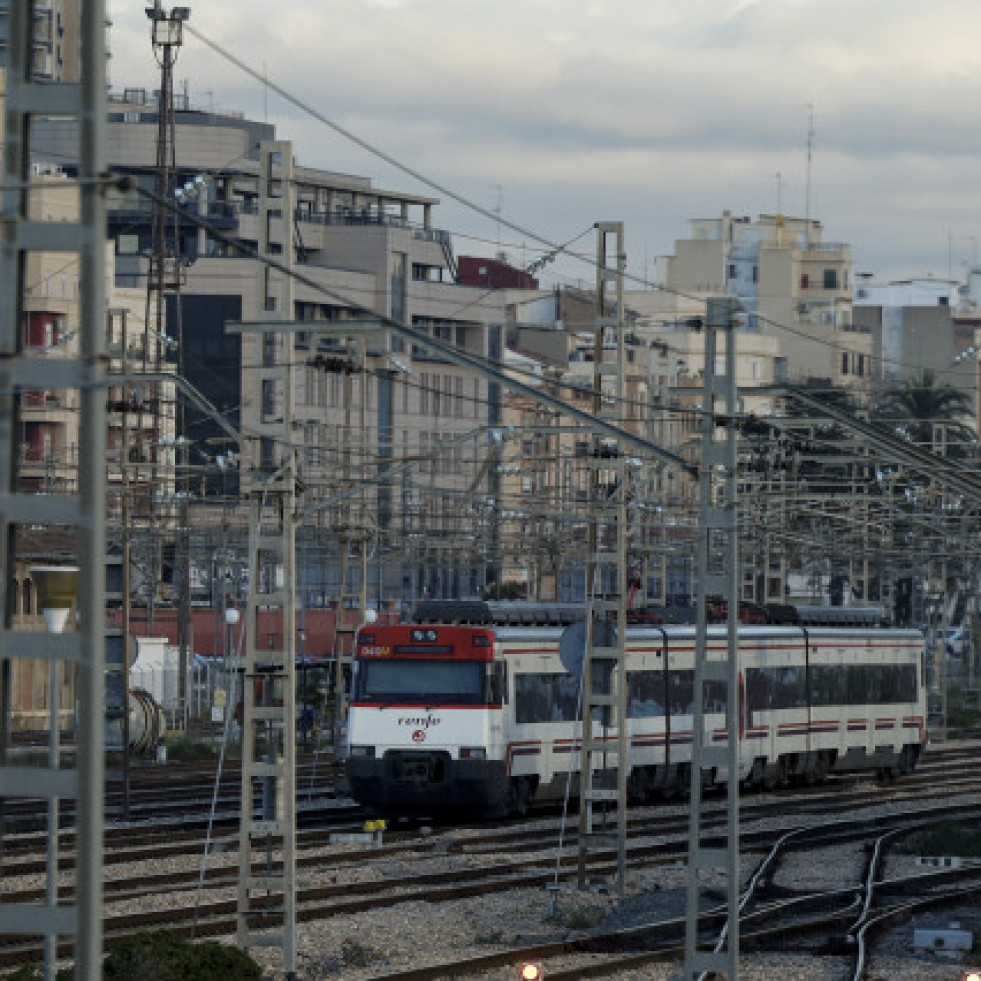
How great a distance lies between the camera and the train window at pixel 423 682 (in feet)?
121

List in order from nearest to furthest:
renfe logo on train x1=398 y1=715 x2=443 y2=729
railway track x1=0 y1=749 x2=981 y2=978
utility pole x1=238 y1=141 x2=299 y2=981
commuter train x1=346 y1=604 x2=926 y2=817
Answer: utility pole x1=238 y1=141 x2=299 y2=981, railway track x1=0 y1=749 x2=981 y2=978, commuter train x1=346 y1=604 x2=926 y2=817, renfe logo on train x1=398 y1=715 x2=443 y2=729

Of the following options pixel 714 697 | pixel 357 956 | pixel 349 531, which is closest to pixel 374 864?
pixel 357 956

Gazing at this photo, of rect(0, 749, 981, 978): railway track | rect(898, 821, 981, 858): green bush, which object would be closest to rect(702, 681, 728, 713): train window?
rect(0, 749, 981, 978): railway track

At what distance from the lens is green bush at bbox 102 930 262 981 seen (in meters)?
19.2

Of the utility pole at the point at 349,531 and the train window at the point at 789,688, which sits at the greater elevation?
the utility pole at the point at 349,531

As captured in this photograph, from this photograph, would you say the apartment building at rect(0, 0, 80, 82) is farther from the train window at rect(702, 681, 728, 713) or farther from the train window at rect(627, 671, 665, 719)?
the train window at rect(627, 671, 665, 719)

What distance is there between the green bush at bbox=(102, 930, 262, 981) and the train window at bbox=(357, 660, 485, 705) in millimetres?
16930

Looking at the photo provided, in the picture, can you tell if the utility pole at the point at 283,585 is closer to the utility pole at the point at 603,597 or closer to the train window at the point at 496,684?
the utility pole at the point at 603,597

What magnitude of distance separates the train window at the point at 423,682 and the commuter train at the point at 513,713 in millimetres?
14

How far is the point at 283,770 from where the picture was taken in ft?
70.6

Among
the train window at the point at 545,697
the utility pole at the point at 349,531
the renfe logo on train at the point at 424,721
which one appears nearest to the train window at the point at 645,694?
the train window at the point at 545,697

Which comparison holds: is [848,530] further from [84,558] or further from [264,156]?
[84,558]

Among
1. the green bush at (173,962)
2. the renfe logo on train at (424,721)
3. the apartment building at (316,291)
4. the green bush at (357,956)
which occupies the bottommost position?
the green bush at (357,956)

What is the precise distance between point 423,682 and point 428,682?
0.26ft
